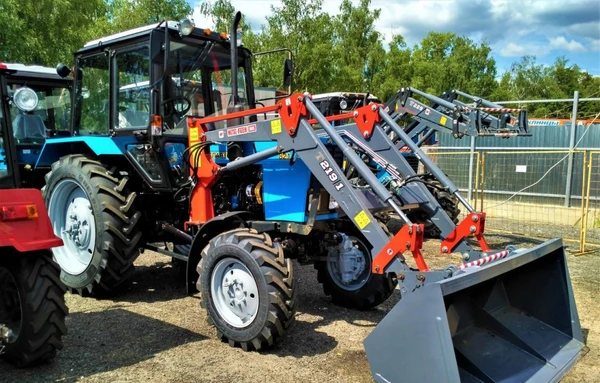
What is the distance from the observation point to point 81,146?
6289mm

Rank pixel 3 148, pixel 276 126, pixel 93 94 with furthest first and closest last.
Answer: pixel 93 94 < pixel 276 126 < pixel 3 148

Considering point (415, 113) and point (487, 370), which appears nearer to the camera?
point (487, 370)

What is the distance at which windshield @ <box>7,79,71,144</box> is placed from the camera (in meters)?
8.05

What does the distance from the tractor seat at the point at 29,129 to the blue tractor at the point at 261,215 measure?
6.15 ft

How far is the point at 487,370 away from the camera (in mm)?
3559

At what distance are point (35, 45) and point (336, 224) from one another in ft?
41.5

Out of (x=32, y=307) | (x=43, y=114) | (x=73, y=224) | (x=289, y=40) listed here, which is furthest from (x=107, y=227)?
(x=289, y=40)

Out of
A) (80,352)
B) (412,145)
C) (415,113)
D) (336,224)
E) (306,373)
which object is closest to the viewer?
(306,373)

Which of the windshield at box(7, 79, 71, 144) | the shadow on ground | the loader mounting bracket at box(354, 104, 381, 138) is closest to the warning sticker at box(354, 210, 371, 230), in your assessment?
the loader mounting bracket at box(354, 104, 381, 138)

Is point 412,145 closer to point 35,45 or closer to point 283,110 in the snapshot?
point 283,110

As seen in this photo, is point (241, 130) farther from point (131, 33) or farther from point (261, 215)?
point (131, 33)

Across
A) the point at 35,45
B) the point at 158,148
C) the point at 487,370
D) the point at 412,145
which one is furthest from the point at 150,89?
the point at 35,45

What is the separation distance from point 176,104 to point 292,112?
5.68 ft

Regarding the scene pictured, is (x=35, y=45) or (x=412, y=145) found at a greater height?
(x=35, y=45)
